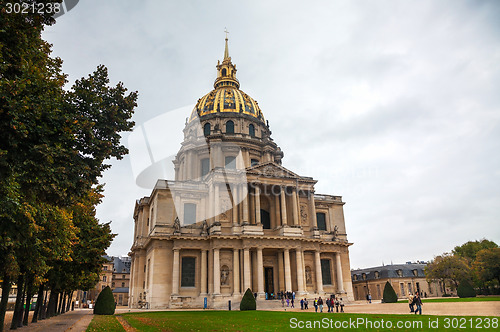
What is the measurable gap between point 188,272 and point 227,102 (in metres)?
29.4

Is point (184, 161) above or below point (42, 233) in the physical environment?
above

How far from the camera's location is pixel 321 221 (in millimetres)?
52031

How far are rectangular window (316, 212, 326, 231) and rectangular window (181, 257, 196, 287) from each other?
18591 millimetres

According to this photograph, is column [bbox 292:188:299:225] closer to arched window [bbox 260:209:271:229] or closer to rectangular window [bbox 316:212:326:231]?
arched window [bbox 260:209:271:229]

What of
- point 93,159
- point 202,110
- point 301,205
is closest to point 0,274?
point 93,159

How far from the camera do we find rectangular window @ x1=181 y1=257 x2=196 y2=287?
1655 inches

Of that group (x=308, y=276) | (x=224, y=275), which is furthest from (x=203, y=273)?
(x=308, y=276)

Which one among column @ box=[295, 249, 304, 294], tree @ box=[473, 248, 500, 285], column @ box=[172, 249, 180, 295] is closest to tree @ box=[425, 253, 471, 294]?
tree @ box=[473, 248, 500, 285]

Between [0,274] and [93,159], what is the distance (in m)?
6.93

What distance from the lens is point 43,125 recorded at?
1038 cm

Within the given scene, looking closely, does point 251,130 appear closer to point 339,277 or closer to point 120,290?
point 339,277

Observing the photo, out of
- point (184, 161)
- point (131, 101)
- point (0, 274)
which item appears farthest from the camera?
point (184, 161)

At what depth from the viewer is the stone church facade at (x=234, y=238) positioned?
41.6 meters

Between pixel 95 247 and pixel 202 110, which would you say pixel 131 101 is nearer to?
pixel 95 247
